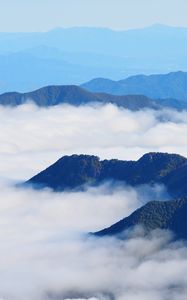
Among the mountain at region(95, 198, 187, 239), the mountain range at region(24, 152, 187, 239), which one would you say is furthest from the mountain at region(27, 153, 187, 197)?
the mountain at region(95, 198, 187, 239)

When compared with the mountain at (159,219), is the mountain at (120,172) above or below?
above

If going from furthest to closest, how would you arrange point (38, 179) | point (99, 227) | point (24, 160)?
point (24, 160), point (38, 179), point (99, 227)

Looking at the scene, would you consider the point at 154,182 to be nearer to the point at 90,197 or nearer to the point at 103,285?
the point at 90,197

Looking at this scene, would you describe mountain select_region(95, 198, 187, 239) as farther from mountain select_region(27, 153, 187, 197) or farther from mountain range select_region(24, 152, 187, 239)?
mountain select_region(27, 153, 187, 197)

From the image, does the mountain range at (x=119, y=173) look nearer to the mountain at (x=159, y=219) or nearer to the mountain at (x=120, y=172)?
the mountain at (x=120, y=172)

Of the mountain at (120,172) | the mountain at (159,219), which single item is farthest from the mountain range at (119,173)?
the mountain at (159,219)

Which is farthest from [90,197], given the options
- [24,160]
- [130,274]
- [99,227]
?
[24,160]
